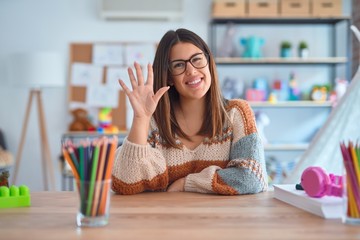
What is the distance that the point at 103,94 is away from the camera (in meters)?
4.86

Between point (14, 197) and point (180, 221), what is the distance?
46 centimetres

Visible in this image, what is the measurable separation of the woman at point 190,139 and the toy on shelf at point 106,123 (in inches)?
112

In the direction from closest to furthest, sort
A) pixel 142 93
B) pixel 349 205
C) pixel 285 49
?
1. pixel 349 205
2. pixel 142 93
3. pixel 285 49

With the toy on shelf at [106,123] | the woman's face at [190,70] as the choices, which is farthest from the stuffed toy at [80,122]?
the woman's face at [190,70]

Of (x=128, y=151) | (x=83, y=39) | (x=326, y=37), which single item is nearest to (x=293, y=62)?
(x=326, y=37)

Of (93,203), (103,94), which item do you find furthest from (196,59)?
(103,94)

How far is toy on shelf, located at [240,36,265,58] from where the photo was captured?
4.63 m

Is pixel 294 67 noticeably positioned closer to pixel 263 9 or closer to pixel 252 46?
pixel 252 46

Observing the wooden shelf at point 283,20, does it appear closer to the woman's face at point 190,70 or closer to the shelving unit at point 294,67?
the shelving unit at point 294,67

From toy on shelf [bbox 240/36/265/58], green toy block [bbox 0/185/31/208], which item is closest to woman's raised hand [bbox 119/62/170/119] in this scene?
green toy block [bbox 0/185/31/208]

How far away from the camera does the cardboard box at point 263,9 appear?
4598 millimetres

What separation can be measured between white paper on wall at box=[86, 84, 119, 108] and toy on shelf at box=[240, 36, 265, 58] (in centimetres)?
122

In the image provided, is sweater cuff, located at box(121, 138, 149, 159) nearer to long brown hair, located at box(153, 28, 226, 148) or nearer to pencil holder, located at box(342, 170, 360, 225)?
long brown hair, located at box(153, 28, 226, 148)

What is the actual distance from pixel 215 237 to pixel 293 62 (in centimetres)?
393
